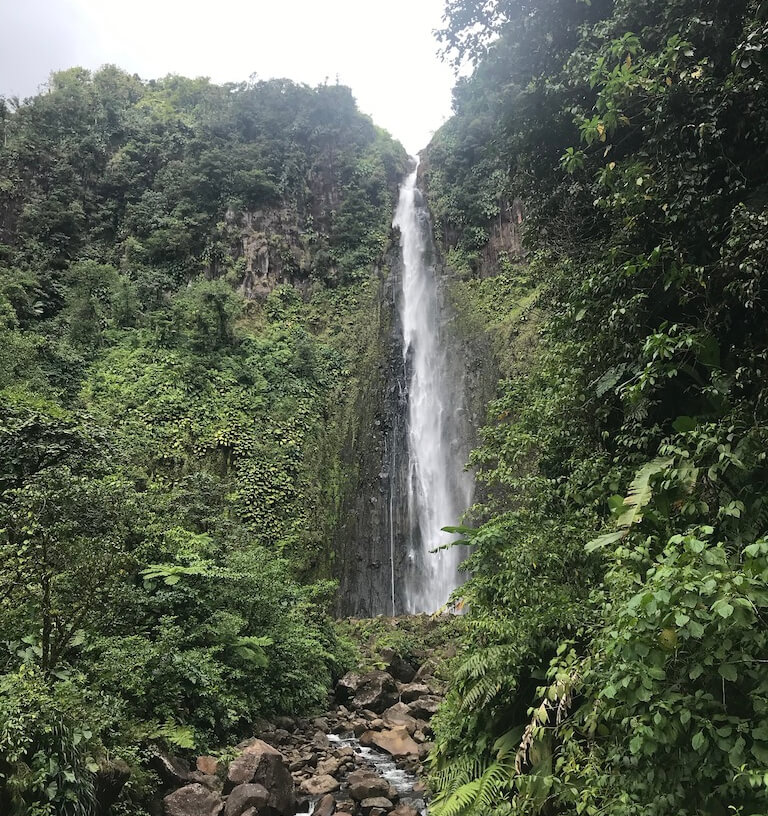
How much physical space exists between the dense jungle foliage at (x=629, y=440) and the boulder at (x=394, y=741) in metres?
2.39

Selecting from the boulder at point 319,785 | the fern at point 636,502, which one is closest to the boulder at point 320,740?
the boulder at point 319,785

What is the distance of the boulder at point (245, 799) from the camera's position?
496 centimetres

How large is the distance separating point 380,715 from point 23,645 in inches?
209

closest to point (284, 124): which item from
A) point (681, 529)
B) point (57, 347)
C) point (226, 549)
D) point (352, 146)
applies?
point (352, 146)

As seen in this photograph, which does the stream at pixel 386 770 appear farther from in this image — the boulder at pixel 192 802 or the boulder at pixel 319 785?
the boulder at pixel 192 802

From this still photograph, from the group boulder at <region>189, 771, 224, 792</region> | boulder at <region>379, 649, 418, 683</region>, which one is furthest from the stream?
boulder at <region>379, 649, 418, 683</region>

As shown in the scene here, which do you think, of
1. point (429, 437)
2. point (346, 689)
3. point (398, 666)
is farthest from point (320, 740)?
point (429, 437)

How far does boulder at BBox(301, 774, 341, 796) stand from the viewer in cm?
584

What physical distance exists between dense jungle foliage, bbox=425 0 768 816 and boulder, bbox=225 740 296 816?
1.65 meters

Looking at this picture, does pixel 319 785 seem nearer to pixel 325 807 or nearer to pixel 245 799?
pixel 325 807

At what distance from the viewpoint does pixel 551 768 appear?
342cm

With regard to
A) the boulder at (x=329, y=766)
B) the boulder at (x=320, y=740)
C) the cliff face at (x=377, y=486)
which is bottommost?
the boulder at (x=329, y=766)

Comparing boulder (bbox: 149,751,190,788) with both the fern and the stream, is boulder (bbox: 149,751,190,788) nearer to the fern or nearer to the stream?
the stream

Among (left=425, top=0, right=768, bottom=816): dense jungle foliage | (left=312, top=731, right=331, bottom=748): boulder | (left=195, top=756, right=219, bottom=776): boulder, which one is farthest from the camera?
(left=312, top=731, right=331, bottom=748): boulder
